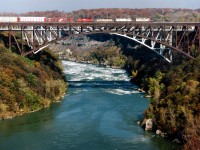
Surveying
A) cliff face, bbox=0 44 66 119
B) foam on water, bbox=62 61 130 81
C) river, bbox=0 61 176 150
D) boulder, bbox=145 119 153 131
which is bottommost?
foam on water, bbox=62 61 130 81

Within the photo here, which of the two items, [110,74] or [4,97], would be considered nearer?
[4,97]

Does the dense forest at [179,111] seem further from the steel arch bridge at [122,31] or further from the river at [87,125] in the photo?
the steel arch bridge at [122,31]

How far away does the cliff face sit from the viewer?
85.2 ft

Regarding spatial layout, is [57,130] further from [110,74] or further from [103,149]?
[110,74]

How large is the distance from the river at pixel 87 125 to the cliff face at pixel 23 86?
2.37ft

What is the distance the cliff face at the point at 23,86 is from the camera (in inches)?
1022

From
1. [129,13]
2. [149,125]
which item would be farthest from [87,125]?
[129,13]

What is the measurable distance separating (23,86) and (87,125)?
574 cm

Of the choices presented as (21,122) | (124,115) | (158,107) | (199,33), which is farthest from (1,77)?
(199,33)

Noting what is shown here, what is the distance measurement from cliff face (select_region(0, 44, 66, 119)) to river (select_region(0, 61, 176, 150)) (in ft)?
2.37

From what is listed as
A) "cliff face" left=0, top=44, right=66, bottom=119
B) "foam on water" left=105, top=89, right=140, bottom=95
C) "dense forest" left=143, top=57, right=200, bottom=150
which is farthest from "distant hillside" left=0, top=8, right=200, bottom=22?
"dense forest" left=143, top=57, right=200, bottom=150

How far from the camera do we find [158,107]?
23.2 m

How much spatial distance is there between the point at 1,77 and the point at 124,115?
7.71 meters

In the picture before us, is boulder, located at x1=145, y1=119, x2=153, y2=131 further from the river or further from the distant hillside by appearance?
the distant hillside
